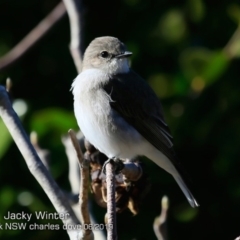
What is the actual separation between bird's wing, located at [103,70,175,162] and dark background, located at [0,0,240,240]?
0.49 metres

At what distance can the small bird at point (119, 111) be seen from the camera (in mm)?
3973

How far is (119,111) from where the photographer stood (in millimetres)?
4125

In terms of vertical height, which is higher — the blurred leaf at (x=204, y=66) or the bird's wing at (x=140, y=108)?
the blurred leaf at (x=204, y=66)

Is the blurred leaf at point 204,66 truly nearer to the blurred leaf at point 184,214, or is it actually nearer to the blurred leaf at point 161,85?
the blurred leaf at point 161,85

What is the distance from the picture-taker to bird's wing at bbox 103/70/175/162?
162 inches

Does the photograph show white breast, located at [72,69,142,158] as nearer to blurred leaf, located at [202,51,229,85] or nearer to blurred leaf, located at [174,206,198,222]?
blurred leaf, located at [202,51,229,85]

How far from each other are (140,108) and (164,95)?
56 centimetres

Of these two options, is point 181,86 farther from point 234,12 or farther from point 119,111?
point 119,111

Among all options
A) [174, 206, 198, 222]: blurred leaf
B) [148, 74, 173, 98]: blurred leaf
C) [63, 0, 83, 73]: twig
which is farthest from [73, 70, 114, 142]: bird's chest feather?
[174, 206, 198, 222]: blurred leaf

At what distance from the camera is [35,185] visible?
4.85m

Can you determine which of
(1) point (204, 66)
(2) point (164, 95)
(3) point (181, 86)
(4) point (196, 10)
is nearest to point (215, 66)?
(1) point (204, 66)

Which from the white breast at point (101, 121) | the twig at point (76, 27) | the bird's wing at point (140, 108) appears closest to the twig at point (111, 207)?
the twig at point (76, 27)

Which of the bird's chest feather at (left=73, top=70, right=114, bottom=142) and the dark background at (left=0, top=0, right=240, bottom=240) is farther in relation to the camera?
the dark background at (left=0, top=0, right=240, bottom=240)

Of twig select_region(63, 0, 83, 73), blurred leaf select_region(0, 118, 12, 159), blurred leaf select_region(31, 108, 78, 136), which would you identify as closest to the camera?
twig select_region(63, 0, 83, 73)
